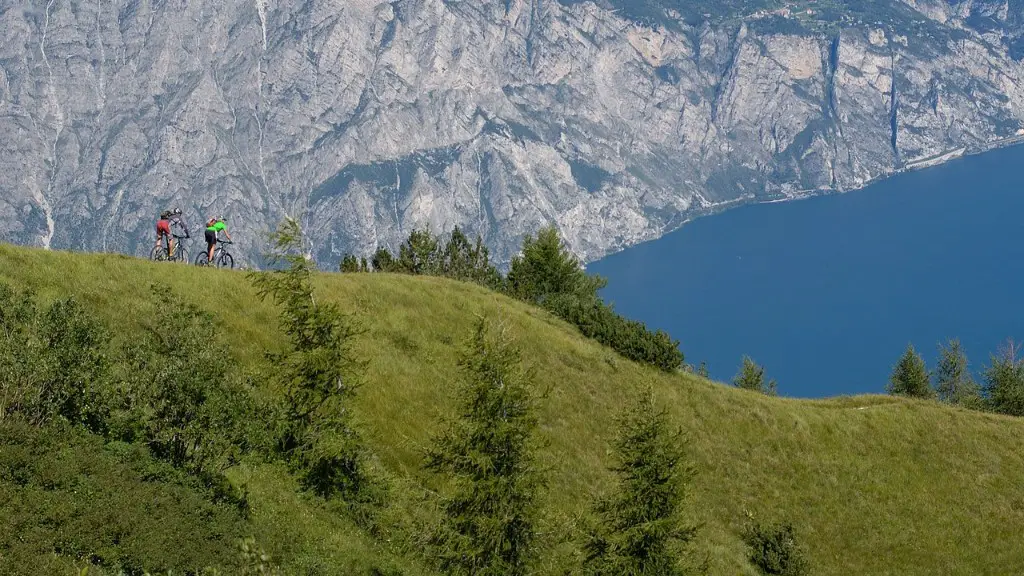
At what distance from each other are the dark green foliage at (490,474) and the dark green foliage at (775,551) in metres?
19.5

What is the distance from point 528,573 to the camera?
2152 centimetres

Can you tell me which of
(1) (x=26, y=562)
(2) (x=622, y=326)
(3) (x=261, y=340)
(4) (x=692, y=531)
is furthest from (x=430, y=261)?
(1) (x=26, y=562)

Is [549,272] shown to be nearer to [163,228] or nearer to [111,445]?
[163,228]

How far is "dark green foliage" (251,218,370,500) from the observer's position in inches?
982

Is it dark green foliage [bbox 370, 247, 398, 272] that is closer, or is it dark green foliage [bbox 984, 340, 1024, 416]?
dark green foliage [bbox 984, 340, 1024, 416]

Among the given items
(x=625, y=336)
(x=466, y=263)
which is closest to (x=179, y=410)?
(x=625, y=336)

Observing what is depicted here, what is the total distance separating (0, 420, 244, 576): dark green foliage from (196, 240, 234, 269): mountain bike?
2197 centimetres

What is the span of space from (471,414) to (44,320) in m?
12.7

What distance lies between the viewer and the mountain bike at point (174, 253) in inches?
1479

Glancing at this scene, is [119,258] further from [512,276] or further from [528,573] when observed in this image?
[512,276]

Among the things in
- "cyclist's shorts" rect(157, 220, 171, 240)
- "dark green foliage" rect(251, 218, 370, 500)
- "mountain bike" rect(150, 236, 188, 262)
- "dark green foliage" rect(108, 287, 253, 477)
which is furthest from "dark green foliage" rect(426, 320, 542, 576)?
"mountain bike" rect(150, 236, 188, 262)

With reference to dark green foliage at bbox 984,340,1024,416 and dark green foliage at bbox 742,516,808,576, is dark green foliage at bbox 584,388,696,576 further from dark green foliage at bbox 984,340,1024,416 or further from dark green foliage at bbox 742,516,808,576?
dark green foliage at bbox 984,340,1024,416

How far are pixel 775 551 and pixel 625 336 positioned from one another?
759 inches

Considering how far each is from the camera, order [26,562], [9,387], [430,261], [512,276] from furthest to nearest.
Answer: [430,261], [512,276], [9,387], [26,562]
